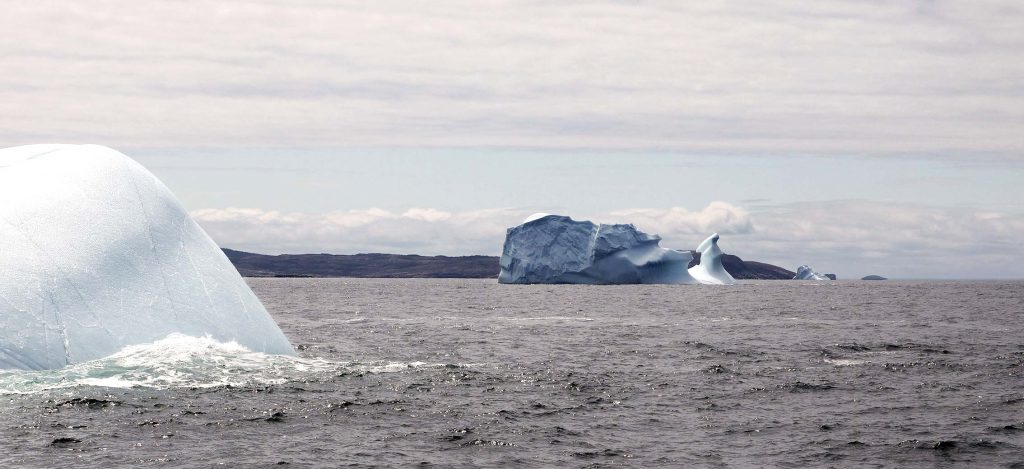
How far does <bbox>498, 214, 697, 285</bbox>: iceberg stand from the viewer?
10125cm

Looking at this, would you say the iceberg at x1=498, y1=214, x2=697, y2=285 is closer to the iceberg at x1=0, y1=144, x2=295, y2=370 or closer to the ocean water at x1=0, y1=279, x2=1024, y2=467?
the ocean water at x1=0, y1=279, x2=1024, y2=467

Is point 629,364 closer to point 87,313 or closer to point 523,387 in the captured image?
point 523,387

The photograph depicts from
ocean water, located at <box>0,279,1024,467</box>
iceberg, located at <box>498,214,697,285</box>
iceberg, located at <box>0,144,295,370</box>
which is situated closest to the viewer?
ocean water, located at <box>0,279,1024,467</box>

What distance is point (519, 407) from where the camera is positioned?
19.6 meters

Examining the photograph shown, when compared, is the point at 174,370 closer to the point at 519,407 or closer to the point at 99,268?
the point at 99,268

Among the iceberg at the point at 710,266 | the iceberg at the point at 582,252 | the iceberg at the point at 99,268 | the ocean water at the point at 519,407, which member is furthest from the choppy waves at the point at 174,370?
the iceberg at the point at 710,266

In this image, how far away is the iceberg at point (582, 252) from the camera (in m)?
101

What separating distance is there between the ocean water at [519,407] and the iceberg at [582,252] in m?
68.3

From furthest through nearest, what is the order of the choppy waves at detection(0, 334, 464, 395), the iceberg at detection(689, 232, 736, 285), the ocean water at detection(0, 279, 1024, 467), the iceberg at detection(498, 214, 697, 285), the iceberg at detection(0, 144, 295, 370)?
1. the iceberg at detection(689, 232, 736, 285)
2. the iceberg at detection(498, 214, 697, 285)
3. the iceberg at detection(0, 144, 295, 370)
4. the choppy waves at detection(0, 334, 464, 395)
5. the ocean water at detection(0, 279, 1024, 467)

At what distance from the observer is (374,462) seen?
1474cm

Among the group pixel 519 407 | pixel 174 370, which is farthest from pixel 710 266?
pixel 174 370

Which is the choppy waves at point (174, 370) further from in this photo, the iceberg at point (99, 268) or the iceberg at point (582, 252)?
the iceberg at point (582, 252)

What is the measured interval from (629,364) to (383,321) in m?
22.5

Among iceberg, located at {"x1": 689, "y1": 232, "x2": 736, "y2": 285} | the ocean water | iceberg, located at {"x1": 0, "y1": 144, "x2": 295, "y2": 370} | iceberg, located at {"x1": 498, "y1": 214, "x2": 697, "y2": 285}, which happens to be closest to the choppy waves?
the ocean water
